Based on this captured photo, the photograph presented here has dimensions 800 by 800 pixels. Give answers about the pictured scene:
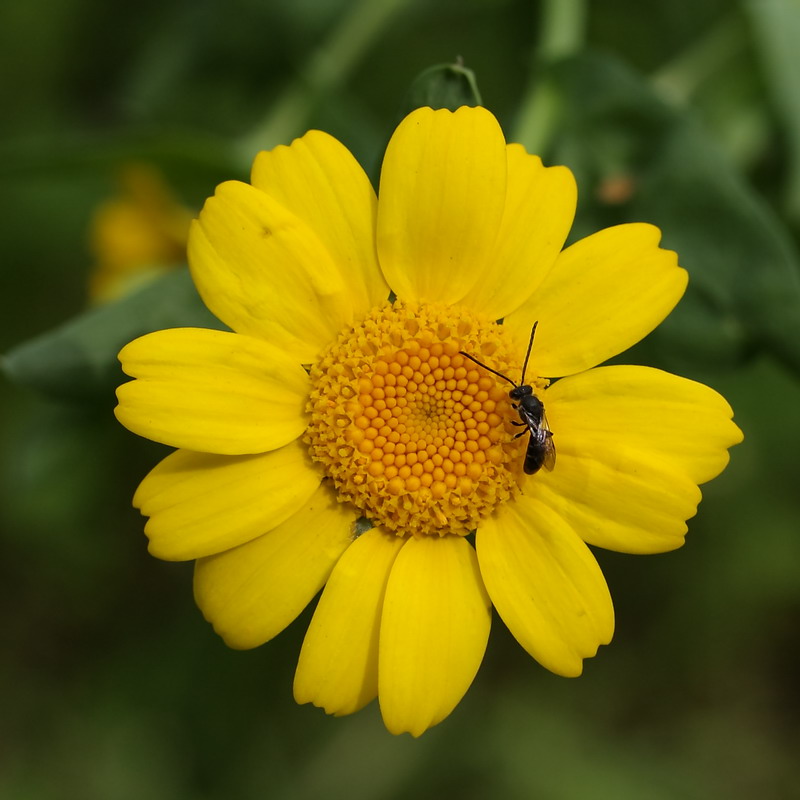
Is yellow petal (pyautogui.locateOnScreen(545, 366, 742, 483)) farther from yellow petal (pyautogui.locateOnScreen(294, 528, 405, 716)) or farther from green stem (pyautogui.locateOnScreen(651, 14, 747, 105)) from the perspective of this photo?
green stem (pyautogui.locateOnScreen(651, 14, 747, 105))

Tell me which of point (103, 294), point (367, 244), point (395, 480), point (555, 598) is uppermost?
point (367, 244)

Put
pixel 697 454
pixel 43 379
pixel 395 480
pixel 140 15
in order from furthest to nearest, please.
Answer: pixel 140 15
pixel 43 379
pixel 395 480
pixel 697 454

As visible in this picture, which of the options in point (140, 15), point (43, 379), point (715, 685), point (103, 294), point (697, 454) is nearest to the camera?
point (697, 454)

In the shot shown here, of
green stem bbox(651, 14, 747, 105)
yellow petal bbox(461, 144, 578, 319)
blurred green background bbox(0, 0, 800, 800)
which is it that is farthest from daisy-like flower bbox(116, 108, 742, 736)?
green stem bbox(651, 14, 747, 105)

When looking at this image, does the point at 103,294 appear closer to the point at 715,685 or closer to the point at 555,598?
the point at 555,598

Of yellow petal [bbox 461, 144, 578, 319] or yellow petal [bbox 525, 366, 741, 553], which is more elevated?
yellow petal [bbox 461, 144, 578, 319]

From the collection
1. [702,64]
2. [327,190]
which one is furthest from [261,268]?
[702,64]

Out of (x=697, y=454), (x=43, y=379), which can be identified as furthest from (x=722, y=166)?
(x=43, y=379)

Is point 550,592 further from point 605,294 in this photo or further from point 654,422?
point 605,294
